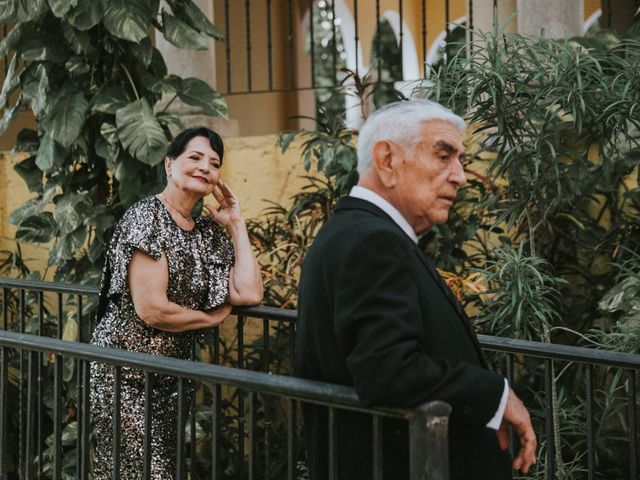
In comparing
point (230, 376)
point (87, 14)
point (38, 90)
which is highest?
point (87, 14)

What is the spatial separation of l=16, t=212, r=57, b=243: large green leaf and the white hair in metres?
3.08

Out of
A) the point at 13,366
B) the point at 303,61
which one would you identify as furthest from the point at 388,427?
the point at 303,61

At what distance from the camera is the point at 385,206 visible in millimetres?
2662

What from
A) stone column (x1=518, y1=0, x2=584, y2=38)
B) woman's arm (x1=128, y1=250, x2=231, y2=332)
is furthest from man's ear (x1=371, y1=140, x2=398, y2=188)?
stone column (x1=518, y1=0, x2=584, y2=38)

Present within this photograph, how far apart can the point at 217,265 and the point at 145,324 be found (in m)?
0.33

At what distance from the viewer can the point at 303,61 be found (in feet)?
45.9

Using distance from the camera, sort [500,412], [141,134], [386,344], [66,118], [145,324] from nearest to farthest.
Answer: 1. [386,344]
2. [500,412]
3. [145,324]
4. [141,134]
5. [66,118]

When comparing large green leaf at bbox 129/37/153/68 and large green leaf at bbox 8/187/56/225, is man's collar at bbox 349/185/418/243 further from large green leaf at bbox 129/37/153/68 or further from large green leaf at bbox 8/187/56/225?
large green leaf at bbox 8/187/56/225

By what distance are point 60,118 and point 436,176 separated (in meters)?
2.84

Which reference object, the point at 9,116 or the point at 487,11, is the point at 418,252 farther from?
the point at 487,11

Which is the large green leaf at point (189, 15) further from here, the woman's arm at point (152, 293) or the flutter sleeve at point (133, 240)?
the woman's arm at point (152, 293)

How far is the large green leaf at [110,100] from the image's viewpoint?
5098mm

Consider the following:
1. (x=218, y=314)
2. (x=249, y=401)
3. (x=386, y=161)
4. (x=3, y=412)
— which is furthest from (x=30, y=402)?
(x=386, y=161)

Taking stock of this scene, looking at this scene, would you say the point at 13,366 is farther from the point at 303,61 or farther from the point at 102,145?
the point at 303,61
